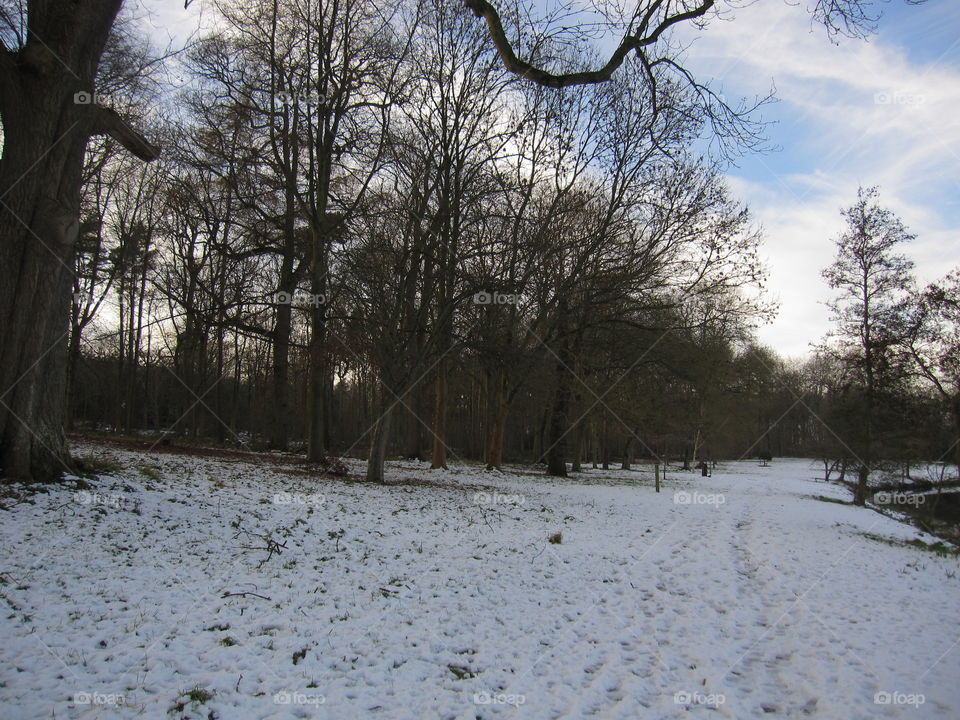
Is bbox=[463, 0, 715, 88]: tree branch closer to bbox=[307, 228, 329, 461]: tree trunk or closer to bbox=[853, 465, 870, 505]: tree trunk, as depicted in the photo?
bbox=[307, 228, 329, 461]: tree trunk

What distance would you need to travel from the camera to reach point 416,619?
5641mm

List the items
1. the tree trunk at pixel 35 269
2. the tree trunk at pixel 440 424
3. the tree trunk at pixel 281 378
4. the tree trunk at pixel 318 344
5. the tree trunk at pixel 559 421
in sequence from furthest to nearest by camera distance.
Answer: the tree trunk at pixel 559 421, the tree trunk at pixel 440 424, the tree trunk at pixel 281 378, the tree trunk at pixel 318 344, the tree trunk at pixel 35 269

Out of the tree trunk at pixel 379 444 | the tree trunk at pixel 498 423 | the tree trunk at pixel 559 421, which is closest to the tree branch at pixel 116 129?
the tree trunk at pixel 379 444

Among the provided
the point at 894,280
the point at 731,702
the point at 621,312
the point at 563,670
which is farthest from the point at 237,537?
the point at 894,280

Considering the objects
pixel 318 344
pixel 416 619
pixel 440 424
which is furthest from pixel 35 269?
pixel 440 424

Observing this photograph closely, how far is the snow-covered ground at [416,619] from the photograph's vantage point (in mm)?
4117

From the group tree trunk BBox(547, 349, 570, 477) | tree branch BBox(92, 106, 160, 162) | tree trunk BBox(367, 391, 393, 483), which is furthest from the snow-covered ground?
tree trunk BBox(547, 349, 570, 477)

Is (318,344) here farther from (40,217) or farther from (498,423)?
(498,423)

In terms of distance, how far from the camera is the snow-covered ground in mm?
4117

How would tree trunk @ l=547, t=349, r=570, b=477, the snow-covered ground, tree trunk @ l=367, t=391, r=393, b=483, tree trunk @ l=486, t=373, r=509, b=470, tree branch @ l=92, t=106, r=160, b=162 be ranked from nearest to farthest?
the snow-covered ground < tree branch @ l=92, t=106, r=160, b=162 < tree trunk @ l=367, t=391, r=393, b=483 < tree trunk @ l=486, t=373, r=509, b=470 < tree trunk @ l=547, t=349, r=570, b=477

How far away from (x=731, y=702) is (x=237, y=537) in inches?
225

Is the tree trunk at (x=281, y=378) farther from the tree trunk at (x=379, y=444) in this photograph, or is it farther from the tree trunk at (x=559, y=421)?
the tree trunk at (x=559, y=421)

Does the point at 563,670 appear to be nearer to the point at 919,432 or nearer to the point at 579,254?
the point at 579,254

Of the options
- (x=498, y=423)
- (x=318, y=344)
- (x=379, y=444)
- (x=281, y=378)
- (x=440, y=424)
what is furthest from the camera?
(x=498, y=423)
